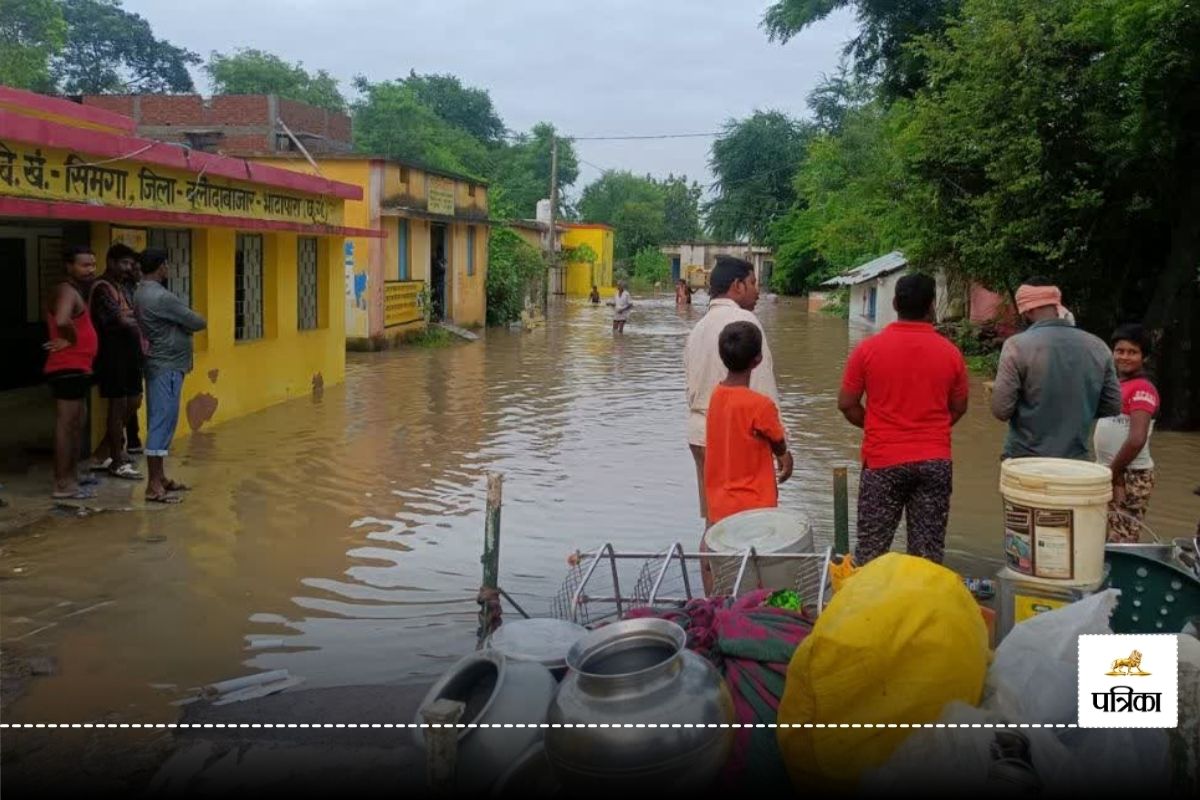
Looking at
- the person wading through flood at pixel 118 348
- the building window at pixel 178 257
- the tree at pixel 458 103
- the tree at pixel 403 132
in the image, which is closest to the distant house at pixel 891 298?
the building window at pixel 178 257

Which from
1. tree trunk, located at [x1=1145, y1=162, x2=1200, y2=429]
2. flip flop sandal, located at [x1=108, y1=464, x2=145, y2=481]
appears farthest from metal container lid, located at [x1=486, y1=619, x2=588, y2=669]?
tree trunk, located at [x1=1145, y1=162, x2=1200, y2=429]

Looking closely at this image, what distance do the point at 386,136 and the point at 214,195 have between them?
184ft

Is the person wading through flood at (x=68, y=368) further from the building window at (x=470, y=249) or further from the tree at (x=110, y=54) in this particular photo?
the tree at (x=110, y=54)

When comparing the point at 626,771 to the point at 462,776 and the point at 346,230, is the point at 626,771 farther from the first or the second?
the point at 346,230

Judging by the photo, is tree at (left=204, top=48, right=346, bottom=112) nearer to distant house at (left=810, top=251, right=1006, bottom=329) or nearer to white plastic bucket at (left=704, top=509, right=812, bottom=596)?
distant house at (left=810, top=251, right=1006, bottom=329)

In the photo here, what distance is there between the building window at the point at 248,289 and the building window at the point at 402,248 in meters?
9.89

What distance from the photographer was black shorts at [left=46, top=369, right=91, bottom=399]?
8281 millimetres

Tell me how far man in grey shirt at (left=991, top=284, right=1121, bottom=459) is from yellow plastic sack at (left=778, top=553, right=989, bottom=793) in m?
2.47

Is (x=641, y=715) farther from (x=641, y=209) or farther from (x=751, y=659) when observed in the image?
(x=641, y=209)

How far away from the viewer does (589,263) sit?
54.4m

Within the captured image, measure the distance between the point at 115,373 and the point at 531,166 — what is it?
76.4 meters

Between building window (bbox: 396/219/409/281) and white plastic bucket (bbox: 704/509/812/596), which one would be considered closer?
white plastic bucket (bbox: 704/509/812/596)

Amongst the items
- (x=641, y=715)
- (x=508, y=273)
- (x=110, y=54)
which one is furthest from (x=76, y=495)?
(x=110, y=54)

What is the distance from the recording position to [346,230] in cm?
1579
